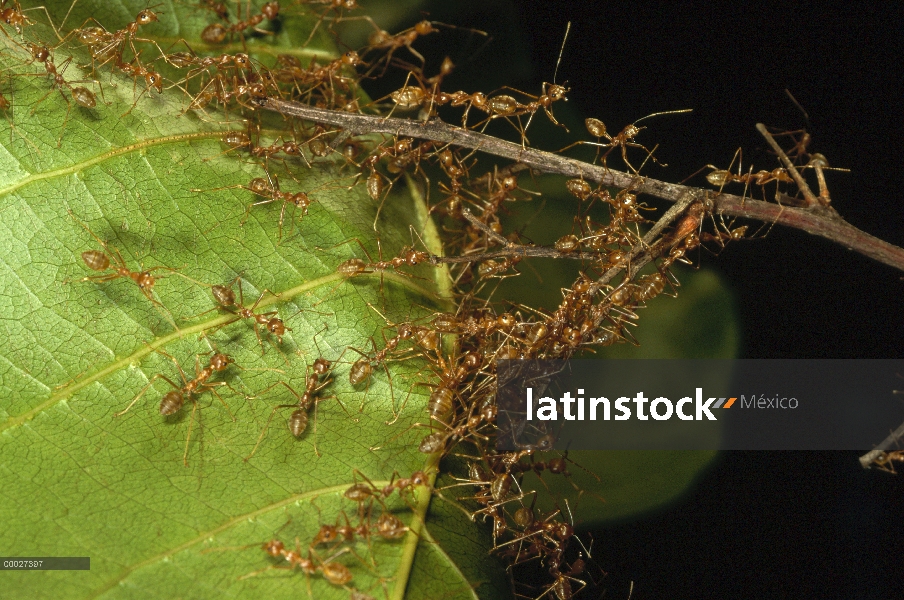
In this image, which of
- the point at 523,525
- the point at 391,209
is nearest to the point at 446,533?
the point at 523,525

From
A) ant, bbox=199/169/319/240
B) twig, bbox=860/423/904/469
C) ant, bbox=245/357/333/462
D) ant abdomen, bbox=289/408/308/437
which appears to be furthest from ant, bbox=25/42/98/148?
twig, bbox=860/423/904/469

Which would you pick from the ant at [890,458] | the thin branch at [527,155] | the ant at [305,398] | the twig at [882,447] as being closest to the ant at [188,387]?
the ant at [305,398]

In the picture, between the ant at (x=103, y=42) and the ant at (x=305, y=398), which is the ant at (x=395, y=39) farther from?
the ant at (x=305, y=398)

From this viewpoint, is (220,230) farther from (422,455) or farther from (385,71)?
(385,71)

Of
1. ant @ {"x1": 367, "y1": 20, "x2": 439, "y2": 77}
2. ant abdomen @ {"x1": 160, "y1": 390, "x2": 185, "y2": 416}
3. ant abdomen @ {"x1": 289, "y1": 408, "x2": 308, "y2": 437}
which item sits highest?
ant @ {"x1": 367, "y1": 20, "x2": 439, "y2": 77}

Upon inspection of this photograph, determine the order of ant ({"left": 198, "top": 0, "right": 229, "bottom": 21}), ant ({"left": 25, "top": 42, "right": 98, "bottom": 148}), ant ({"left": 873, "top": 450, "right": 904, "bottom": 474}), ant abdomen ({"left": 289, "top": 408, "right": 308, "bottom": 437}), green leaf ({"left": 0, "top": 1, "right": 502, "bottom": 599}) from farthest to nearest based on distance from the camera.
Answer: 1. ant ({"left": 198, "top": 0, "right": 229, "bottom": 21})
2. ant ({"left": 873, "top": 450, "right": 904, "bottom": 474})
3. ant ({"left": 25, "top": 42, "right": 98, "bottom": 148})
4. ant abdomen ({"left": 289, "top": 408, "right": 308, "bottom": 437})
5. green leaf ({"left": 0, "top": 1, "right": 502, "bottom": 599})

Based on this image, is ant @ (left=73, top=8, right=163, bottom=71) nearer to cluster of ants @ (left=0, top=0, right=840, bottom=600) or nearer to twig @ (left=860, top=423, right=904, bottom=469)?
cluster of ants @ (left=0, top=0, right=840, bottom=600)

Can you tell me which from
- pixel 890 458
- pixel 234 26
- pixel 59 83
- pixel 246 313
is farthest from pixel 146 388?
pixel 890 458

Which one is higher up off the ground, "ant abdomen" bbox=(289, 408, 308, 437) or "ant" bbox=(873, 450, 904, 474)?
"ant" bbox=(873, 450, 904, 474)

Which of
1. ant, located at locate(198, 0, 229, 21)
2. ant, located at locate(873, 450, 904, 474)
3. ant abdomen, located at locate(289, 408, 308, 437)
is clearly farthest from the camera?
ant, located at locate(198, 0, 229, 21)
